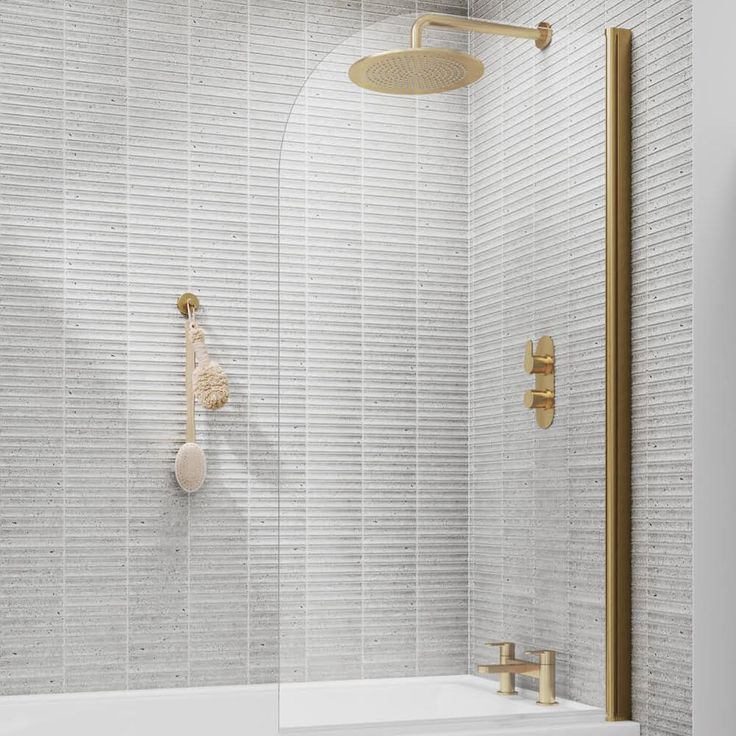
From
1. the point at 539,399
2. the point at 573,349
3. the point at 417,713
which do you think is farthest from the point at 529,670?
the point at 573,349

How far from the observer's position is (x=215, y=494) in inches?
112

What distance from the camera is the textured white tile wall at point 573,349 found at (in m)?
2.19

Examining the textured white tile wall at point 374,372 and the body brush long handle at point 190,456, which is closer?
the textured white tile wall at point 374,372

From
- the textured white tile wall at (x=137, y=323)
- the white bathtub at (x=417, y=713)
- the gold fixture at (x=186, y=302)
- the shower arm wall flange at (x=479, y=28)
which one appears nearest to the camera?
the white bathtub at (x=417, y=713)

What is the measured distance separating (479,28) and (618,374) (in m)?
0.77

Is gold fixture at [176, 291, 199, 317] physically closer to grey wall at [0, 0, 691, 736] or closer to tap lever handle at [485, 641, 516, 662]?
grey wall at [0, 0, 691, 736]

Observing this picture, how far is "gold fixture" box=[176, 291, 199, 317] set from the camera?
112 inches

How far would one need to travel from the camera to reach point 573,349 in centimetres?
230

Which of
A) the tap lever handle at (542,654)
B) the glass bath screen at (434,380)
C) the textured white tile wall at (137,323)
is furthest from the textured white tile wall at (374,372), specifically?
the textured white tile wall at (137,323)

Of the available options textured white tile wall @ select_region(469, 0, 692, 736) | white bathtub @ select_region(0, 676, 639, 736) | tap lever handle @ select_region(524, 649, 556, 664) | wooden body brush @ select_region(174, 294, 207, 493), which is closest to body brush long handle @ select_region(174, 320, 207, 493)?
wooden body brush @ select_region(174, 294, 207, 493)

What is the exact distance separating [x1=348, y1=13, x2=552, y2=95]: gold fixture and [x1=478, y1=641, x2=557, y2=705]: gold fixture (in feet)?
3.70

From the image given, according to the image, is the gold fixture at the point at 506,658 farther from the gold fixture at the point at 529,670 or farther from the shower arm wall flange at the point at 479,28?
the shower arm wall flange at the point at 479,28

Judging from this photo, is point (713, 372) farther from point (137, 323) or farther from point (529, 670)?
point (137, 323)

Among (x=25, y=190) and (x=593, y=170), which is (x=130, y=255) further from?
(x=593, y=170)
